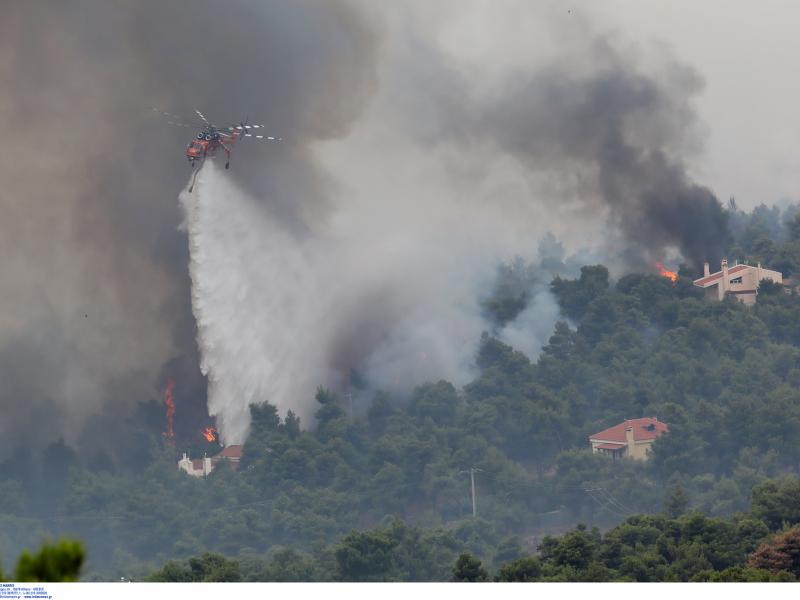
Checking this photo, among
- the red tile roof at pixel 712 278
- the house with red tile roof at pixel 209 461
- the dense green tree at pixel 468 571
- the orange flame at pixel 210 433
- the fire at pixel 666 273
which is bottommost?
the dense green tree at pixel 468 571

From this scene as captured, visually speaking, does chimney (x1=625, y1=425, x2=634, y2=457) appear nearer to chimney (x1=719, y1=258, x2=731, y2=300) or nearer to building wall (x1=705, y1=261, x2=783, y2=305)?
building wall (x1=705, y1=261, x2=783, y2=305)

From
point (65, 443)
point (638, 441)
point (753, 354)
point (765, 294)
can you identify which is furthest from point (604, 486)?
point (65, 443)

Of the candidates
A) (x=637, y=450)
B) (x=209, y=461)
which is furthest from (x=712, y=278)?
(x=209, y=461)

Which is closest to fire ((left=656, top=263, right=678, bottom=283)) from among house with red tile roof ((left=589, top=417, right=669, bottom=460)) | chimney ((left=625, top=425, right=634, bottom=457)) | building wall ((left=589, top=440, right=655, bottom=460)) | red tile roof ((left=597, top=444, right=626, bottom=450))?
house with red tile roof ((left=589, top=417, right=669, bottom=460))

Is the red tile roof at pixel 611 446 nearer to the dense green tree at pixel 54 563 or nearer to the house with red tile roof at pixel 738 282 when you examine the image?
the house with red tile roof at pixel 738 282

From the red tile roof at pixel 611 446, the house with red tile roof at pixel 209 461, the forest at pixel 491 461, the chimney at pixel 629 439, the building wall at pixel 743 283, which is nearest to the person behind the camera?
the forest at pixel 491 461

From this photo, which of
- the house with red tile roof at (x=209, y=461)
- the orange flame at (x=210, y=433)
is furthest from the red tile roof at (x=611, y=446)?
the orange flame at (x=210, y=433)

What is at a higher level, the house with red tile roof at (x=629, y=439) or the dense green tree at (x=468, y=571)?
the house with red tile roof at (x=629, y=439)

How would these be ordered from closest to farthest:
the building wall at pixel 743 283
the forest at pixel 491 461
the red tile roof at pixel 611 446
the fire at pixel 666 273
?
the forest at pixel 491 461 < the red tile roof at pixel 611 446 < the building wall at pixel 743 283 < the fire at pixel 666 273
